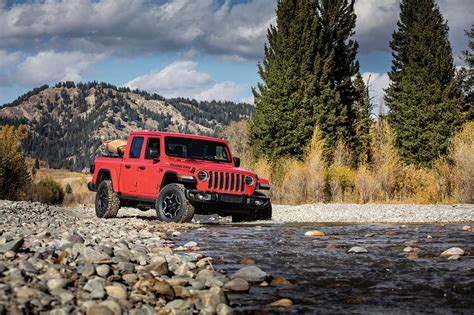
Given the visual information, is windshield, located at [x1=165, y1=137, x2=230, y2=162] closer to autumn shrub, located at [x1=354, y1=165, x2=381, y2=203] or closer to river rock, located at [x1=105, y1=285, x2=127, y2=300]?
river rock, located at [x1=105, y1=285, x2=127, y2=300]

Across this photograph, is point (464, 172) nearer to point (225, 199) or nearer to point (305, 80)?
point (225, 199)

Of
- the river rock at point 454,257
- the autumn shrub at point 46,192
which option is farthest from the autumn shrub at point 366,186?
the autumn shrub at point 46,192

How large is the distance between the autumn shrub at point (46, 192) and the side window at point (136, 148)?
55.9 feet

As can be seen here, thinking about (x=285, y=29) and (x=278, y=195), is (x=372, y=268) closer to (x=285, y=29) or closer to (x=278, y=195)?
(x=278, y=195)

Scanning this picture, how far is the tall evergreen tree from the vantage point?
104ft

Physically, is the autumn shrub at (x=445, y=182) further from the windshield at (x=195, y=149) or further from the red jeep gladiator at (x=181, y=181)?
the windshield at (x=195, y=149)

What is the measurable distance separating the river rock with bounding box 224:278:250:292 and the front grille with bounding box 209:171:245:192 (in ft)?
21.2

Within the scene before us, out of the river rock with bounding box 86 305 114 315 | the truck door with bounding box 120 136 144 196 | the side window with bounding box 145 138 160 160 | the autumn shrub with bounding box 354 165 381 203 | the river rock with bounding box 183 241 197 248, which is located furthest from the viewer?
the autumn shrub with bounding box 354 165 381 203

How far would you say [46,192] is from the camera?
31062 mm

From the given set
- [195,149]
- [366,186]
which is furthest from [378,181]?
[195,149]

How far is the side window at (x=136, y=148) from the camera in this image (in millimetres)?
13029

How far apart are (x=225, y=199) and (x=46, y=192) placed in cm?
2164

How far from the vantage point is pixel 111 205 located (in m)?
13.7

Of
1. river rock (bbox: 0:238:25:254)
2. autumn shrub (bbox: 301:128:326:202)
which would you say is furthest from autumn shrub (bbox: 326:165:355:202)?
river rock (bbox: 0:238:25:254)
